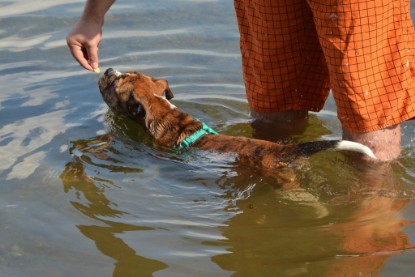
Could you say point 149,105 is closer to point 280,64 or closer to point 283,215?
point 280,64

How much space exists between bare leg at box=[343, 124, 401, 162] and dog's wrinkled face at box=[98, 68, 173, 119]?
5.75 feet

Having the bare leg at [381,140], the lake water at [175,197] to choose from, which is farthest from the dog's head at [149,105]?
the bare leg at [381,140]

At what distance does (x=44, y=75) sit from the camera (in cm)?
713

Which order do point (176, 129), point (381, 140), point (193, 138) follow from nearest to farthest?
point (381, 140) → point (193, 138) → point (176, 129)

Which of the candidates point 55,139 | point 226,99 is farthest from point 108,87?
point 226,99

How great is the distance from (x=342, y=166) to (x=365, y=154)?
0.51 meters

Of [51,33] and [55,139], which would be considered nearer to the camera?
[55,139]

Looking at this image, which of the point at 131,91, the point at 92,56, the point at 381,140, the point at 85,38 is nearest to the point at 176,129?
the point at 131,91

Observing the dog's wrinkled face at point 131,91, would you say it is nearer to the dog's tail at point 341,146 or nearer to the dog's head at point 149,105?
the dog's head at point 149,105

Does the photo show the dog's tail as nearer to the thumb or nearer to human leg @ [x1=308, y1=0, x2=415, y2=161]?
human leg @ [x1=308, y1=0, x2=415, y2=161]

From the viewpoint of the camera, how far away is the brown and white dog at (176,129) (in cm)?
462

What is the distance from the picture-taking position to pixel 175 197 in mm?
4801

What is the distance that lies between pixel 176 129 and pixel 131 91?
0.55 meters

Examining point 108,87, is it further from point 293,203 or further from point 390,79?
point 390,79
